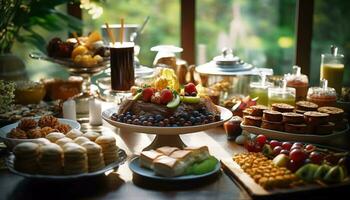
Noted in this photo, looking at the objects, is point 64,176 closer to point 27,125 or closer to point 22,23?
point 27,125

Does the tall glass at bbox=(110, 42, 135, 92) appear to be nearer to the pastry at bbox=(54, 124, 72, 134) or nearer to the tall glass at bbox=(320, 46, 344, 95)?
the pastry at bbox=(54, 124, 72, 134)

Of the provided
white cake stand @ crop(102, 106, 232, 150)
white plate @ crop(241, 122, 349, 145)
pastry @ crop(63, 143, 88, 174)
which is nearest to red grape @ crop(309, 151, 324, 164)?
white plate @ crop(241, 122, 349, 145)

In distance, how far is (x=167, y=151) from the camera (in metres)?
1.69

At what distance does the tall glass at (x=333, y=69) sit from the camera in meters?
2.49

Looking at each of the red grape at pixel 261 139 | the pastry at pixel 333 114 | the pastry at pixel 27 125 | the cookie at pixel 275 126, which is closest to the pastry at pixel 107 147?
the pastry at pixel 27 125

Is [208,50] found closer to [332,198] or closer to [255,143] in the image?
[255,143]

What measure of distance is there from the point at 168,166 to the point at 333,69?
124cm

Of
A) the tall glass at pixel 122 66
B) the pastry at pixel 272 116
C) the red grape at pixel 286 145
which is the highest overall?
the tall glass at pixel 122 66

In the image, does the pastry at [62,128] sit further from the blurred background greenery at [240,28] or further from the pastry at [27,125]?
the blurred background greenery at [240,28]

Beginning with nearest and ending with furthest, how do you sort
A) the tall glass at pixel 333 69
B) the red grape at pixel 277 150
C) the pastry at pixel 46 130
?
the red grape at pixel 277 150 < the pastry at pixel 46 130 < the tall glass at pixel 333 69

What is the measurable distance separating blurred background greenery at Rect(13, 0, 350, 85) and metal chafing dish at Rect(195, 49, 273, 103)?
0.59m

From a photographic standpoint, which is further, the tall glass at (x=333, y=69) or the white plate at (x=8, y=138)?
the tall glass at (x=333, y=69)

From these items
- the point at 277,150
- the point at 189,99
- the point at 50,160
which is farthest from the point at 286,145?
the point at 50,160

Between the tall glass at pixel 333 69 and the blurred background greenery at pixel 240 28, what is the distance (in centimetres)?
72
